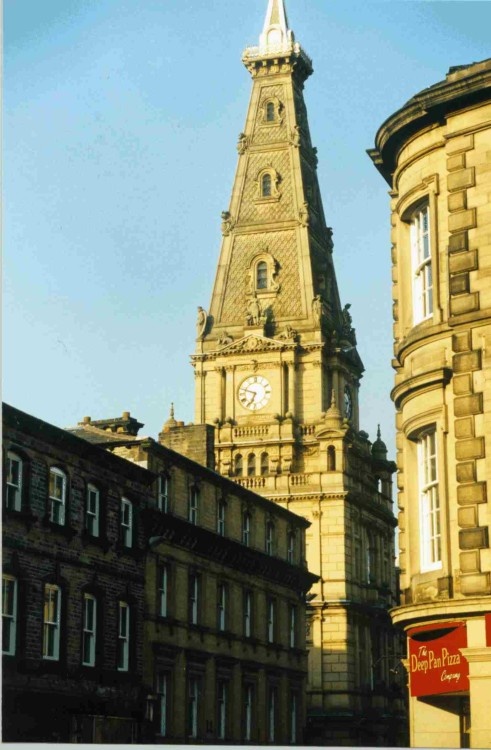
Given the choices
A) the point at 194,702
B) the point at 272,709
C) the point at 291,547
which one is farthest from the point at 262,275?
the point at 194,702

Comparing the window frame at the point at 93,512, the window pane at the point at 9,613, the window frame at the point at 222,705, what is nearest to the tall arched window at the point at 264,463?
the window frame at the point at 222,705

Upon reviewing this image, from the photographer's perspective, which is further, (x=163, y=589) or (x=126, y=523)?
(x=163, y=589)

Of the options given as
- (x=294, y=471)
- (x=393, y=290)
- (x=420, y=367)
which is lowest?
(x=420, y=367)

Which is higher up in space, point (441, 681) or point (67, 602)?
point (67, 602)

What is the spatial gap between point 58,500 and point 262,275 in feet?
164

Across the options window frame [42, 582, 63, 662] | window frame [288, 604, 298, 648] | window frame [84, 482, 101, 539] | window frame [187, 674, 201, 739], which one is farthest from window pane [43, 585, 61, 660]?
window frame [288, 604, 298, 648]

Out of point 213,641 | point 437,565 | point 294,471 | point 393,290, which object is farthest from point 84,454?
point 294,471

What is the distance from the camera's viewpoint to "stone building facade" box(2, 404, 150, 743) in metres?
30.1

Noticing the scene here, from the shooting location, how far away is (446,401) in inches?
877

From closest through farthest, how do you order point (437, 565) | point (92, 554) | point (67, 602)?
point (437, 565) → point (67, 602) → point (92, 554)

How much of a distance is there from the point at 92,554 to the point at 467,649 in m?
15.9

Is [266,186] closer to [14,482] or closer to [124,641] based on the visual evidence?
[124,641]

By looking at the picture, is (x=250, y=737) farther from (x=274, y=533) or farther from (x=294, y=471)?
(x=294, y=471)

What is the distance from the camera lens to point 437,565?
874 inches
